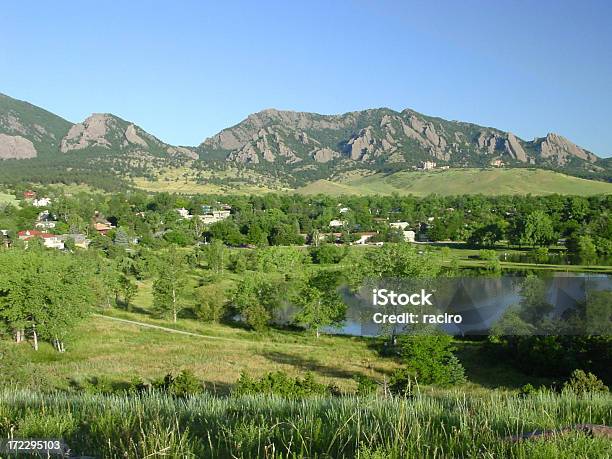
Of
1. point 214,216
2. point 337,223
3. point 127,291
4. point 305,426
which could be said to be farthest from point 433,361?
point 214,216

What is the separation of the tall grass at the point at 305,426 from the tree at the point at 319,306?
36996 mm

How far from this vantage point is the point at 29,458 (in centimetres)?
350

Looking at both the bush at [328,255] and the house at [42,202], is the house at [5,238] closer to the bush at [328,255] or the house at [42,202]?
the house at [42,202]

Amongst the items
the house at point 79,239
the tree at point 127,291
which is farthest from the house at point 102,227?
the tree at point 127,291

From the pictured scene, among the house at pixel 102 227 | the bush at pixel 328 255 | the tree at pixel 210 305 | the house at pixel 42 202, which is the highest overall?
the house at pixel 42 202

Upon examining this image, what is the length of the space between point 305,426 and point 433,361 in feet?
78.5

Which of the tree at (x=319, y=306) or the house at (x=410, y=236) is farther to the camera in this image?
the house at (x=410, y=236)

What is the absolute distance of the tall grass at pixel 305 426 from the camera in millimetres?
3438

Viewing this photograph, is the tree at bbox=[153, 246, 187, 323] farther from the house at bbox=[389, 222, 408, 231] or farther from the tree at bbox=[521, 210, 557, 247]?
the house at bbox=[389, 222, 408, 231]

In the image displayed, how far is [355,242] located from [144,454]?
3695 inches

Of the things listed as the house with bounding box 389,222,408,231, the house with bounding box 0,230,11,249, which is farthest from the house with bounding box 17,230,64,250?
the house with bounding box 389,222,408,231

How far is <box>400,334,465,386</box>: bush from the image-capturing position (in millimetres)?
25672

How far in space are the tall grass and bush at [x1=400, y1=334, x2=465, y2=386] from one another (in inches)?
820

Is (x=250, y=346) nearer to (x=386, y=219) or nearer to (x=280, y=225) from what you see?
(x=280, y=225)
